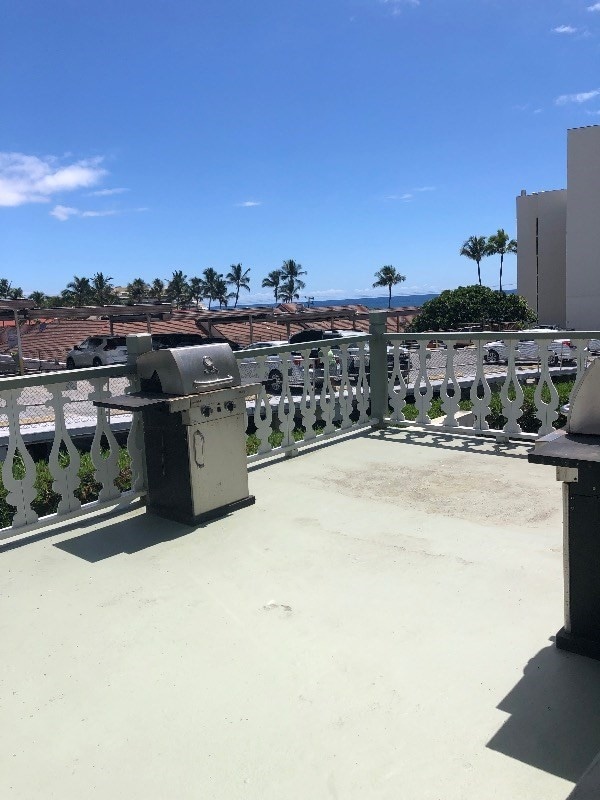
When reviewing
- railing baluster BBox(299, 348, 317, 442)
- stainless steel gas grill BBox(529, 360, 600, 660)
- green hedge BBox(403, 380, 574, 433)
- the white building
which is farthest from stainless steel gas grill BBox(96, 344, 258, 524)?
the white building

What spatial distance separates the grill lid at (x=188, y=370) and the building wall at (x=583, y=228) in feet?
133

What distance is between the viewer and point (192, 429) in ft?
13.4

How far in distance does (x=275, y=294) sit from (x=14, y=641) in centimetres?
11301

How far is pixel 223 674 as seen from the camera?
256cm

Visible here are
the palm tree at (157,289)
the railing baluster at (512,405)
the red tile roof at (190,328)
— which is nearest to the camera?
the railing baluster at (512,405)

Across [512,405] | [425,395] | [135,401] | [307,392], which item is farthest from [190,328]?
[135,401]

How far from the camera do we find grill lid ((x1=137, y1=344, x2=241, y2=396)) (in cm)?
409

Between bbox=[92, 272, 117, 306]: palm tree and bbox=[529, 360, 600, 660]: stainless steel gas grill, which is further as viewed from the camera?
bbox=[92, 272, 117, 306]: palm tree

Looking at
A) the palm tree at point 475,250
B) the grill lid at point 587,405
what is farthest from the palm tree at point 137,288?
the grill lid at point 587,405

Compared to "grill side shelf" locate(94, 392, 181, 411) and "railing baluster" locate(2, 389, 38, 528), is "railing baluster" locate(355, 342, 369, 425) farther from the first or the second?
"railing baluster" locate(2, 389, 38, 528)

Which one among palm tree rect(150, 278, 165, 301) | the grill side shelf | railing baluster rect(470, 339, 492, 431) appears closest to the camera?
the grill side shelf

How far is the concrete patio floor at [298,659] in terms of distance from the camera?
205cm

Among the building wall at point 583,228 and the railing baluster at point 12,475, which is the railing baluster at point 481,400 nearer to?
the railing baluster at point 12,475

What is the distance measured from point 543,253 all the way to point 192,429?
165ft
